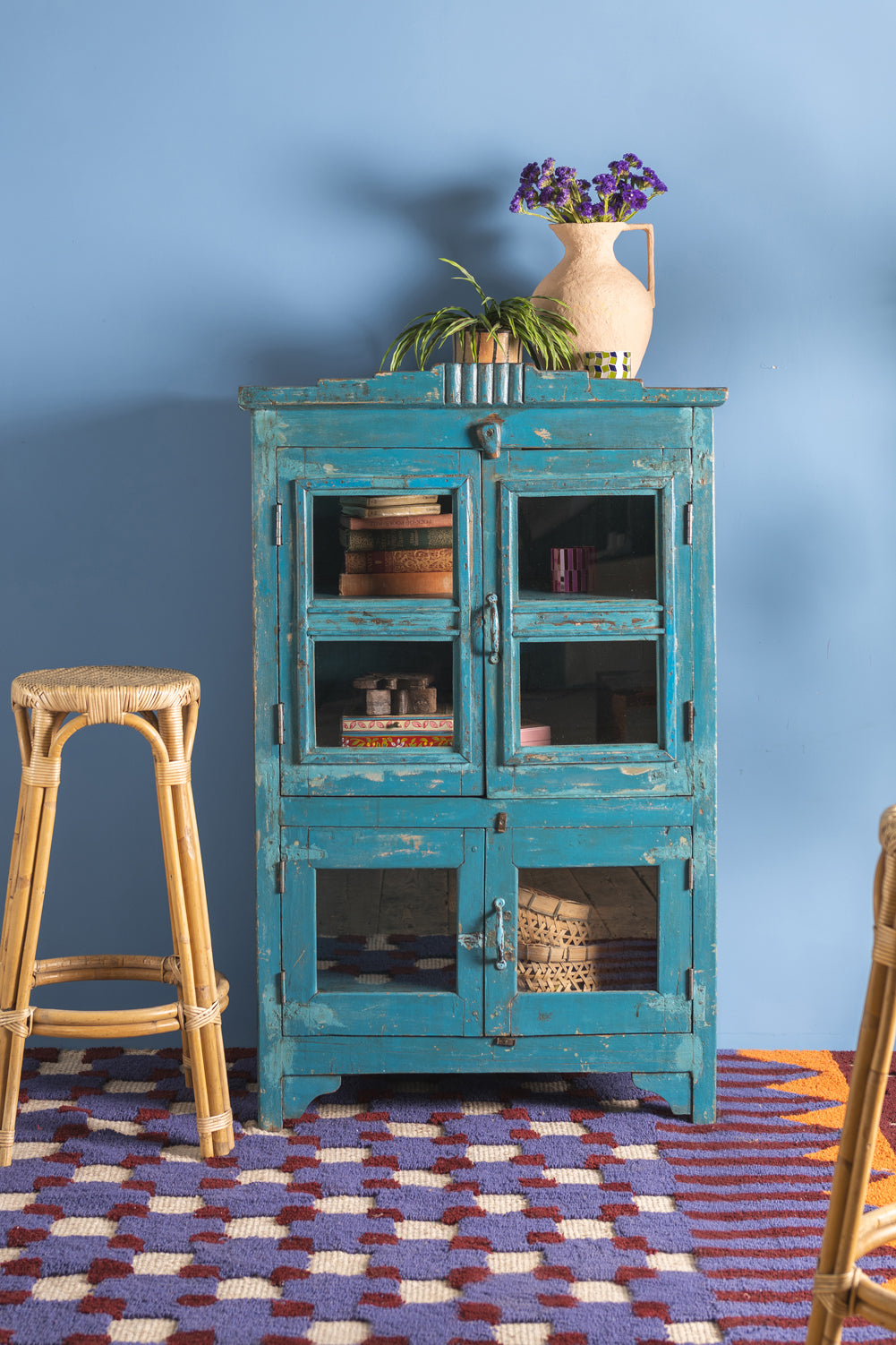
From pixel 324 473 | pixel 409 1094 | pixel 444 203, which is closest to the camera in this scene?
pixel 324 473

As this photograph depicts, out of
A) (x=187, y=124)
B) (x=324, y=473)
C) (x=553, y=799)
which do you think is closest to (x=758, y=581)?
(x=553, y=799)

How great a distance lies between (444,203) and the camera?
249cm

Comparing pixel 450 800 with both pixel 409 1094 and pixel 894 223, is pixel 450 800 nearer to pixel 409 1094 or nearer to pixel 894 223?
pixel 409 1094

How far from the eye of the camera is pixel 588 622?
6.92ft

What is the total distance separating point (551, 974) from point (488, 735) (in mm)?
508

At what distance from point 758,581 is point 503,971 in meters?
1.10

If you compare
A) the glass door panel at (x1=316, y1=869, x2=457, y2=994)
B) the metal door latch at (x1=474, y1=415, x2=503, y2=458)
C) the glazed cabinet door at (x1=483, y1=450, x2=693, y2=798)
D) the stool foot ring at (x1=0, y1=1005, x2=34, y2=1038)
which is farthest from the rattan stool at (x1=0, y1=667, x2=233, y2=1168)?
the metal door latch at (x1=474, y1=415, x2=503, y2=458)

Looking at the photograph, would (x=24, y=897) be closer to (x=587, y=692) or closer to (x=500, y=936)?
(x=500, y=936)

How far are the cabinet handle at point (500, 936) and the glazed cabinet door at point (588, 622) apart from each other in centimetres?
23

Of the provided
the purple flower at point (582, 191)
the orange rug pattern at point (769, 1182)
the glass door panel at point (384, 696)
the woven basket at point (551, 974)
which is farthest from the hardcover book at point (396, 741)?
the purple flower at point (582, 191)

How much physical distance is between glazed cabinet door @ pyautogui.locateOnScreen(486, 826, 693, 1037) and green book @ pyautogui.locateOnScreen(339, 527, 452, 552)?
0.59 metres

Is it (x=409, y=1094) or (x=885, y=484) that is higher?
(x=885, y=484)

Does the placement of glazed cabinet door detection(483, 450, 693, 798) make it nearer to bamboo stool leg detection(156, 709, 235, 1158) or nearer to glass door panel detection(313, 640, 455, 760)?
glass door panel detection(313, 640, 455, 760)

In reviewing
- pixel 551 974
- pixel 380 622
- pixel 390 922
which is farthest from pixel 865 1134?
pixel 380 622
